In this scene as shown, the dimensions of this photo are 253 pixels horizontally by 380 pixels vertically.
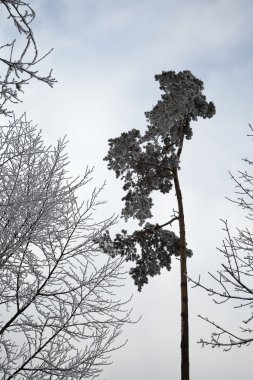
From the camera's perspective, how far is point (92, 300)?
6039 millimetres

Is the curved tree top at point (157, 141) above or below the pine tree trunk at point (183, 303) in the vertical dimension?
above

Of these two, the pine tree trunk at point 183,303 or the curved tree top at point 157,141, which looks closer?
the pine tree trunk at point 183,303

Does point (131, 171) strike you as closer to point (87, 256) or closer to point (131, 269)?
point (131, 269)

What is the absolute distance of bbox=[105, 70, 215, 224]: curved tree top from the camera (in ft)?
39.4

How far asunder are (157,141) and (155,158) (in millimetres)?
541

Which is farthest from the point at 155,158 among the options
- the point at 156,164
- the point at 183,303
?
the point at 183,303

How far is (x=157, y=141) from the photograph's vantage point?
40.3 feet

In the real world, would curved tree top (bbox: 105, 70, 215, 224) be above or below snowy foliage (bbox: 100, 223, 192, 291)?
above

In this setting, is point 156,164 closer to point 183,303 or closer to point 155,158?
point 155,158

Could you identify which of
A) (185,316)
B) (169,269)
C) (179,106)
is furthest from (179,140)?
(185,316)

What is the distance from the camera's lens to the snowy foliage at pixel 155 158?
11680 millimetres

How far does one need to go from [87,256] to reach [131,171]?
670 cm

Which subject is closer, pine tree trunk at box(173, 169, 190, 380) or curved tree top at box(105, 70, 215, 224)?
pine tree trunk at box(173, 169, 190, 380)

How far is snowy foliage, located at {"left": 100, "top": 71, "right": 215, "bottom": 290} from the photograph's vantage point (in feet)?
38.3
